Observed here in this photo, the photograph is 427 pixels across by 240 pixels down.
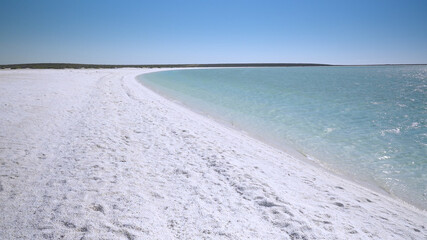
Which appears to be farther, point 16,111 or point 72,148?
point 16,111

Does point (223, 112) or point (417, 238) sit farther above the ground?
point (223, 112)

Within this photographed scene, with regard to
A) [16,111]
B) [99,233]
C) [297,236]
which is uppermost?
[16,111]

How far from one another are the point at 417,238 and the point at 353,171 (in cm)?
262

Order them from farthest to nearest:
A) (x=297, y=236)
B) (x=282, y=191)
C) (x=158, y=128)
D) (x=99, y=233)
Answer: (x=158, y=128)
(x=282, y=191)
(x=297, y=236)
(x=99, y=233)

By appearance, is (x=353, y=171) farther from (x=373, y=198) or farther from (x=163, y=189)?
(x=163, y=189)

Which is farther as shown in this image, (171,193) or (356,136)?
(356,136)

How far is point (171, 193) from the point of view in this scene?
3.68 m

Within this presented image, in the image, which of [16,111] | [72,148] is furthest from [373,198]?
[16,111]

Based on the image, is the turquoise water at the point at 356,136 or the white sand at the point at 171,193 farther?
the turquoise water at the point at 356,136

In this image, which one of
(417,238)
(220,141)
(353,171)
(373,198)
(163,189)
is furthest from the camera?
(220,141)

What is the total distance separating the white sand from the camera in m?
2.86

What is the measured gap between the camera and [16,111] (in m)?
8.70

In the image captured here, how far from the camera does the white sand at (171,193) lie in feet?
9.38

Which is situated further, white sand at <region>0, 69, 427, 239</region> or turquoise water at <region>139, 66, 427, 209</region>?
turquoise water at <region>139, 66, 427, 209</region>
